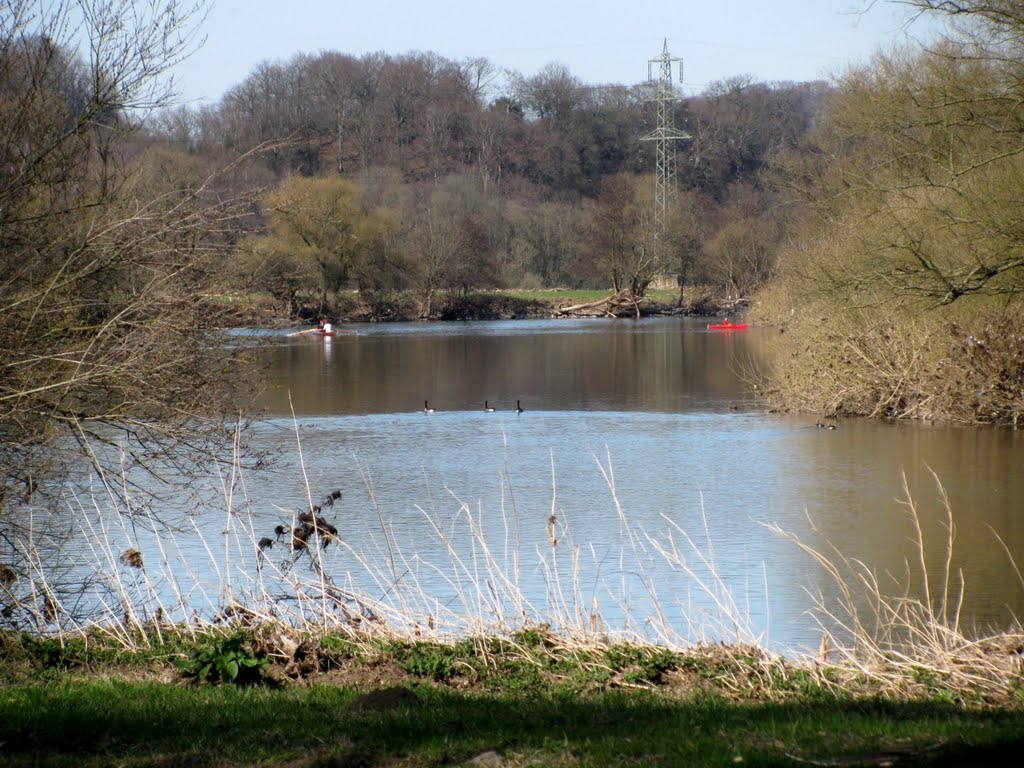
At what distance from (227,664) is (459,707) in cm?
131

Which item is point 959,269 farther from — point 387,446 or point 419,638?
point 419,638

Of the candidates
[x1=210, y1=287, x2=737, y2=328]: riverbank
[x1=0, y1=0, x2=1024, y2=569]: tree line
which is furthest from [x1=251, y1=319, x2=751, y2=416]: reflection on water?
[x1=210, y1=287, x2=737, y2=328]: riverbank

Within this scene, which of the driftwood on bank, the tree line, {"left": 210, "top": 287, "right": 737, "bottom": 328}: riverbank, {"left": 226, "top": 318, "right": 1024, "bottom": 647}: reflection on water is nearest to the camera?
the tree line

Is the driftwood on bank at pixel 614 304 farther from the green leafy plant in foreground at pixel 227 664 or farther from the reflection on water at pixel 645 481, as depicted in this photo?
the green leafy plant in foreground at pixel 227 664

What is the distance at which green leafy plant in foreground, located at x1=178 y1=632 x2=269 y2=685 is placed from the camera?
5828 mm

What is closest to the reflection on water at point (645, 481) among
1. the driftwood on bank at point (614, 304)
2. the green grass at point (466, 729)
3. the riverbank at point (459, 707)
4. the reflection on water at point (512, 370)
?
the reflection on water at point (512, 370)

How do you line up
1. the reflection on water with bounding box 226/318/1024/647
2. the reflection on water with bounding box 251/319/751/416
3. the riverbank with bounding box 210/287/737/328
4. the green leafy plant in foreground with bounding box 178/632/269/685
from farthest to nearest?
the riverbank with bounding box 210/287/737/328 < the reflection on water with bounding box 251/319/751/416 < the reflection on water with bounding box 226/318/1024/647 < the green leafy plant in foreground with bounding box 178/632/269/685

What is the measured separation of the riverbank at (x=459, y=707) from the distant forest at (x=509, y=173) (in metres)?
40.8

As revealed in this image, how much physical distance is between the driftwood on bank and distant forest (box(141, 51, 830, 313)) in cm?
58

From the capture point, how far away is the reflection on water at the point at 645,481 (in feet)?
32.2

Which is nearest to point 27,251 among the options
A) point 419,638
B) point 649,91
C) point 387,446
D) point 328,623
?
point 328,623

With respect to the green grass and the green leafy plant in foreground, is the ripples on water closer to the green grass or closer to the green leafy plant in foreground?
the green grass

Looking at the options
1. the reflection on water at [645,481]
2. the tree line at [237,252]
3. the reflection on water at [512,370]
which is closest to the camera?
the tree line at [237,252]

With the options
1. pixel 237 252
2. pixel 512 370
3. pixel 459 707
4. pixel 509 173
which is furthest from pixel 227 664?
pixel 509 173
